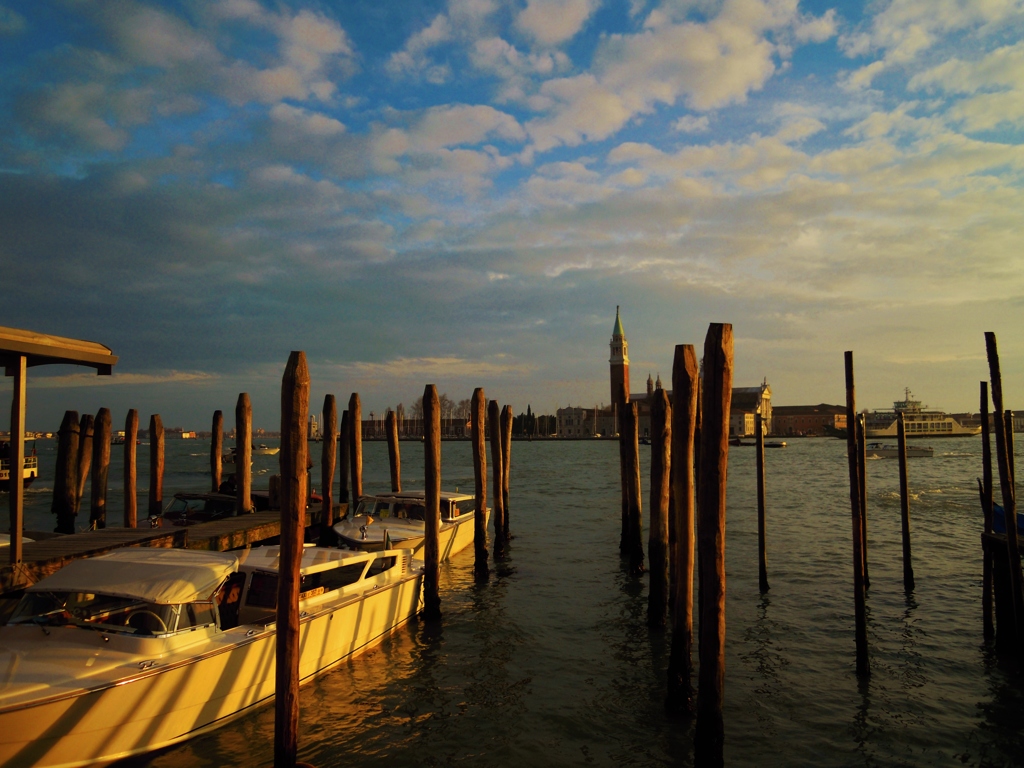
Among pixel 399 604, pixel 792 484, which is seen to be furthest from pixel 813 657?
pixel 792 484

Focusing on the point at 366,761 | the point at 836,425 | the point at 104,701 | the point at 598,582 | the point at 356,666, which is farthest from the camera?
the point at 836,425

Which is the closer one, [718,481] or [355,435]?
[718,481]

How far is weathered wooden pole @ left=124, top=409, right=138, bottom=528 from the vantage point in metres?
15.1

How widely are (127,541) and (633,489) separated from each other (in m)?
9.90

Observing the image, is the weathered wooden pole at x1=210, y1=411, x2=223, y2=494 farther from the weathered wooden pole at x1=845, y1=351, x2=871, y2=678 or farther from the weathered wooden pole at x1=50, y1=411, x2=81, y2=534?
the weathered wooden pole at x1=845, y1=351, x2=871, y2=678

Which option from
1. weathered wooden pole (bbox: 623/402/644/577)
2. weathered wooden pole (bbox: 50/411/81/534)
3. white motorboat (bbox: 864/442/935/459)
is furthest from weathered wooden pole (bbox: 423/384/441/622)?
white motorboat (bbox: 864/442/935/459)

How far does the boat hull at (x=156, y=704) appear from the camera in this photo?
5.37 metres

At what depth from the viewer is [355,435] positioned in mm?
19453

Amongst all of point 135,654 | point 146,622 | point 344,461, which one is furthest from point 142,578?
point 344,461

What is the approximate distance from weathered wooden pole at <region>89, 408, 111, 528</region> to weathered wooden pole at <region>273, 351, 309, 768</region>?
484 inches

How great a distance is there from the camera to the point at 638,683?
851cm

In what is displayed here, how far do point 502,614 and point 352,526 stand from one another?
4.08 meters

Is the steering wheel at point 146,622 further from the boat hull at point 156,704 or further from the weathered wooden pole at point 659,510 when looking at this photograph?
the weathered wooden pole at point 659,510

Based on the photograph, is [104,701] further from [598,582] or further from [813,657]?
[598,582]
